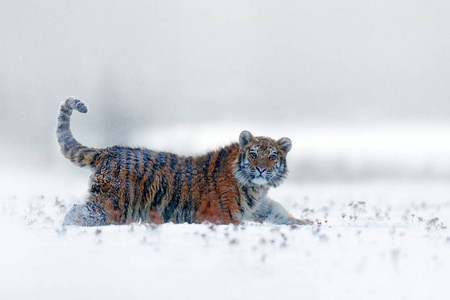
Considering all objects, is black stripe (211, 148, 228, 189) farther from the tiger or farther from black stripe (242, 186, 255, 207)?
black stripe (242, 186, 255, 207)

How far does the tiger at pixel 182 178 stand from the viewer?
10.2m

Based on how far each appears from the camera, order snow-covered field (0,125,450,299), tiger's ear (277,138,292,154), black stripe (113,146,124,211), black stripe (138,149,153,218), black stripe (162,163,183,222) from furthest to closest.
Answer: tiger's ear (277,138,292,154) → black stripe (162,163,183,222) → black stripe (138,149,153,218) → black stripe (113,146,124,211) → snow-covered field (0,125,450,299)

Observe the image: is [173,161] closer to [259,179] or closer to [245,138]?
[245,138]

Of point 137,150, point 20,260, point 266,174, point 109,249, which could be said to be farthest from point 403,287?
point 137,150

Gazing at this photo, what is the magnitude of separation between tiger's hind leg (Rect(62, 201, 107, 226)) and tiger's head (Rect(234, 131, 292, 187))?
2.63 metres

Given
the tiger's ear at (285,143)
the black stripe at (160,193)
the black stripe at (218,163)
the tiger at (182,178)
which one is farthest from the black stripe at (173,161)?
the tiger's ear at (285,143)

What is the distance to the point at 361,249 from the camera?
7312mm

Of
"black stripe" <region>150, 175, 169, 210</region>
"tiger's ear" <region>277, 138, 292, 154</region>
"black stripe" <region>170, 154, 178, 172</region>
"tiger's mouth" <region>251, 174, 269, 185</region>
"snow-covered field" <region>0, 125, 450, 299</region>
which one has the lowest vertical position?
"snow-covered field" <region>0, 125, 450, 299</region>

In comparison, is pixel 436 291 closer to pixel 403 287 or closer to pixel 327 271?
pixel 403 287

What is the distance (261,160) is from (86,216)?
11.0 feet

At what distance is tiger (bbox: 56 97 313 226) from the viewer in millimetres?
10242

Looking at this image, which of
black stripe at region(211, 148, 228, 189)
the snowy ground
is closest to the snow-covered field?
the snowy ground

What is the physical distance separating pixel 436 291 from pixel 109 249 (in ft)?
12.2

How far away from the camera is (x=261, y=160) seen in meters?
10.8
